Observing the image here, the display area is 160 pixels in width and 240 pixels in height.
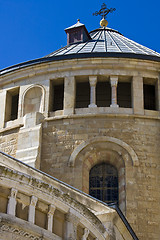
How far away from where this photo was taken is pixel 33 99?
28141 millimetres

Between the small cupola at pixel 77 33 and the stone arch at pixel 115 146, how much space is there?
7.54 metres

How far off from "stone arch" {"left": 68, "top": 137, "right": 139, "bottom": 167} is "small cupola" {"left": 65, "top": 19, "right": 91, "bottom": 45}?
754 cm

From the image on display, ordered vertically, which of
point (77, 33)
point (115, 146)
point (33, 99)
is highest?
point (77, 33)

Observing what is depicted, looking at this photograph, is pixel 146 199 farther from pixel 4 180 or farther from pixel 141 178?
pixel 4 180

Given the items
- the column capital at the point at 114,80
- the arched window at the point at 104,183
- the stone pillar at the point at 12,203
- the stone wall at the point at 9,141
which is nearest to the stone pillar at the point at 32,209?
the stone pillar at the point at 12,203

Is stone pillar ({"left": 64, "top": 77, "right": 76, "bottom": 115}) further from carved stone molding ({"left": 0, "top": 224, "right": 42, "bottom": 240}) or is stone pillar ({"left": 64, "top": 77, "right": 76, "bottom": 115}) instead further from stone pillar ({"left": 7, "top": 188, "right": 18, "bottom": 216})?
carved stone molding ({"left": 0, "top": 224, "right": 42, "bottom": 240})

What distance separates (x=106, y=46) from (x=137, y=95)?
13.5ft

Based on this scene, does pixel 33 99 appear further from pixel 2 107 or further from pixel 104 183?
pixel 104 183

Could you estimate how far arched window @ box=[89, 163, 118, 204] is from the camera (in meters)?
25.0

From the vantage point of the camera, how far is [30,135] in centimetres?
2664

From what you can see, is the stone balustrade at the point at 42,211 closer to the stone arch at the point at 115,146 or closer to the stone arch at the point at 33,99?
the stone arch at the point at 115,146

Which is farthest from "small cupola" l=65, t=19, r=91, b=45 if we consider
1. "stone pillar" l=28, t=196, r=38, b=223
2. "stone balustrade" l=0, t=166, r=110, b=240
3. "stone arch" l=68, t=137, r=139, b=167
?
"stone pillar" l=28, t=196, r=38, b=223

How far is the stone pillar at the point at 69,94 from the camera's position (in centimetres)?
2678

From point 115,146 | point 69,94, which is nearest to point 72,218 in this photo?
point 115,146
